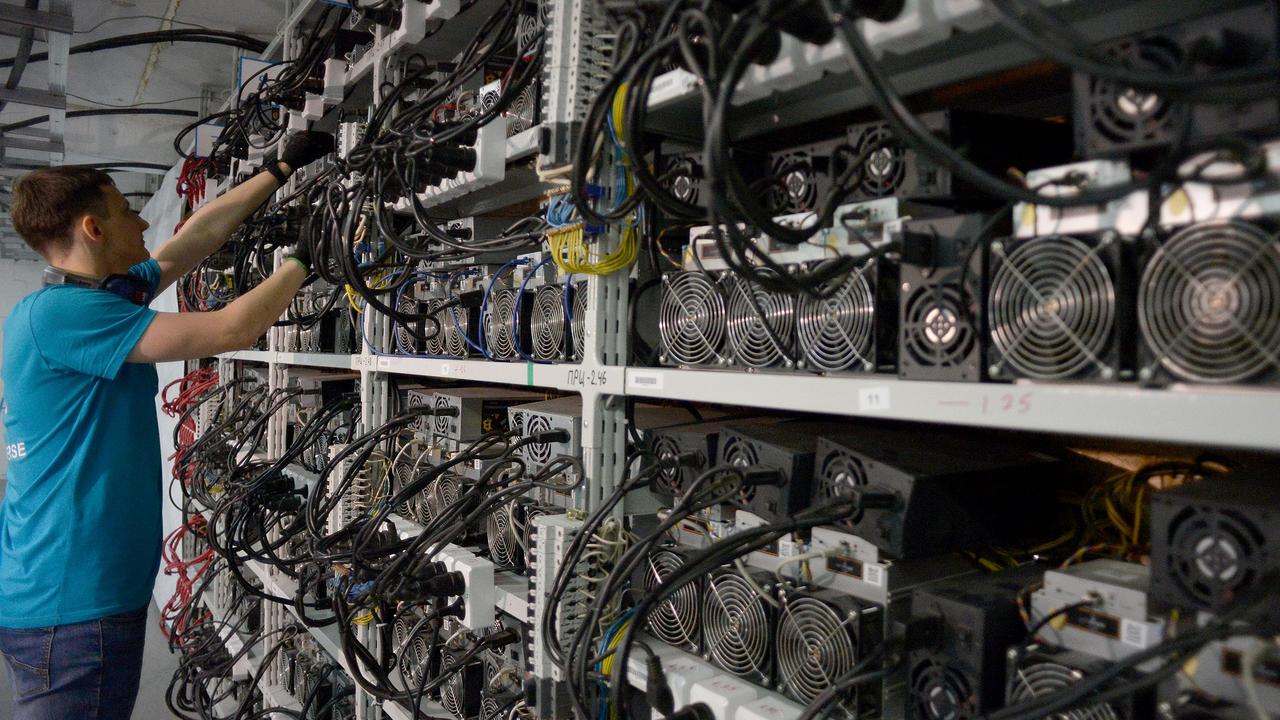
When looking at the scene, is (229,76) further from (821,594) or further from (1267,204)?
(1267,204)

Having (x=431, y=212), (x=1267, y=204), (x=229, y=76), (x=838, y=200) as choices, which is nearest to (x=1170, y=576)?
(x=1267, y=204)

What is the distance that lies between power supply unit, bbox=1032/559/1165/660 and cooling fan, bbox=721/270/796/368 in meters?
0.39

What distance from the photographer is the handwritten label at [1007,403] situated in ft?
2.28

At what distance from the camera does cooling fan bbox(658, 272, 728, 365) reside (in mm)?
1089

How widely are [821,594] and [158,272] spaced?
215 centimetres

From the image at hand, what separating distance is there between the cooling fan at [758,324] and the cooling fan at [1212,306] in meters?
0.41

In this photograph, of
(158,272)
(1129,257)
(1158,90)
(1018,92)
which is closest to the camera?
(1158,90)

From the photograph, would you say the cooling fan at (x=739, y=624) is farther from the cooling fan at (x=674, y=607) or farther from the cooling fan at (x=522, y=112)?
the cooling fan at (x=522, y=112)

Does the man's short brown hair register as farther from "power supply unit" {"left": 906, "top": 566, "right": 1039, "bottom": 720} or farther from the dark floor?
the dark floor

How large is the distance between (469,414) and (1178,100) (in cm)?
141

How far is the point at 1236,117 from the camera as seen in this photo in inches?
23.8

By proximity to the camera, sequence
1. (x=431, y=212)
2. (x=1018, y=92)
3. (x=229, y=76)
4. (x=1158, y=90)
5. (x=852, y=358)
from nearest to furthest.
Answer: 1. (x=1158, y=90)
2. (x=852, y=358)
3. (x=1018, y=92)
4. (x=431, y=212)
5. (x=229, y=76)

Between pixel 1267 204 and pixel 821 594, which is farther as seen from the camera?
pixel 821 594

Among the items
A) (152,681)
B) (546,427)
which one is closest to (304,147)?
(546,427)
